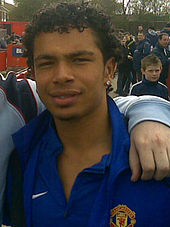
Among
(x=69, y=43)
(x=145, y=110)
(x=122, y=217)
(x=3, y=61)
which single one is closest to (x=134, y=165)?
(x=122, y=217)

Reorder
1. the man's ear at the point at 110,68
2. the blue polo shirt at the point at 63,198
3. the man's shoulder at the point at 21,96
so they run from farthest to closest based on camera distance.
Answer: the man's shoulder at the point at 21,96
the man's ear at the point at 110,68
the blue polo shirt at the point at 63,198

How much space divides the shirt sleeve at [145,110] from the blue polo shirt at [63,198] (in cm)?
24

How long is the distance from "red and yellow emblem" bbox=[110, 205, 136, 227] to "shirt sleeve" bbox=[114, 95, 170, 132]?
0.37 metres

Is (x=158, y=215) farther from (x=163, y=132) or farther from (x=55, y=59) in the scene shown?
(x=55, y=59)

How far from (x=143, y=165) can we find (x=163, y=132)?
0.66ft

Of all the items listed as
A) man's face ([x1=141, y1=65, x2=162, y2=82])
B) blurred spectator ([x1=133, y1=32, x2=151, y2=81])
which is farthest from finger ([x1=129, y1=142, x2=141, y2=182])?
blurred spectator ([x1=133, y1=32, x2=151, y2=81])

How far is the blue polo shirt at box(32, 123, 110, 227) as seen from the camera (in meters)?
1.49

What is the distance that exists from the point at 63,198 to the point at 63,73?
1.76 feet

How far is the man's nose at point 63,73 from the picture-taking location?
4.96 ft

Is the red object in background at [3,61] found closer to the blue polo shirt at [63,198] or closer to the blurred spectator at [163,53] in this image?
the blurred spectator at [163,53]

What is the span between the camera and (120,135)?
160 centimetres

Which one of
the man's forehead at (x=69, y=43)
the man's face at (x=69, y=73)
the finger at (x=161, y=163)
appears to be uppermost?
the man's forehead at (x=69, y=43)

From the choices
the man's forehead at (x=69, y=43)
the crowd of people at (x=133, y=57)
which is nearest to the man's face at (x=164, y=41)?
the crowd of people at (x=133, y=57)

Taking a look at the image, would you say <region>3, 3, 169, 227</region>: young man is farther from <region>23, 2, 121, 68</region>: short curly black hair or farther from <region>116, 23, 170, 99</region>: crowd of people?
<region>116, 23, 170, 99</region>: crowd of people
